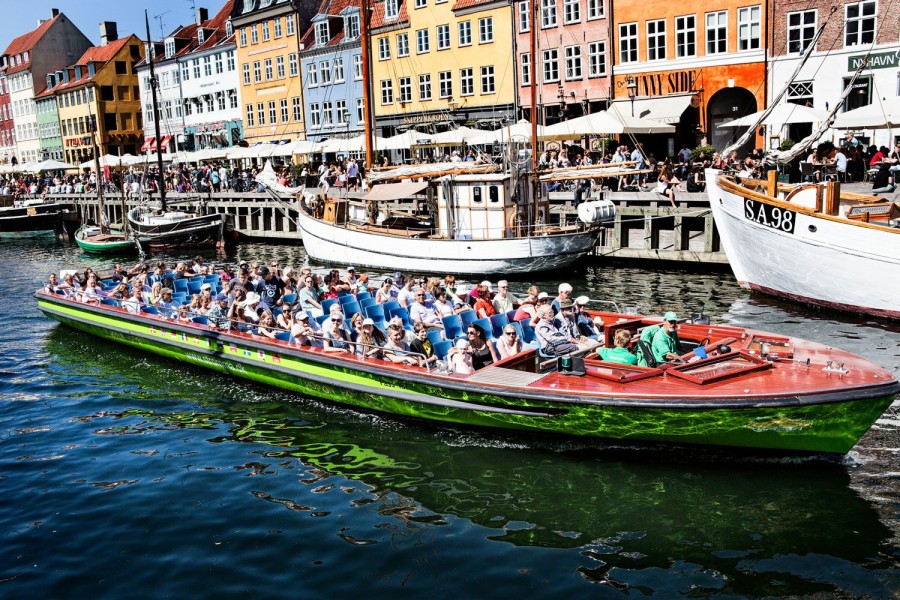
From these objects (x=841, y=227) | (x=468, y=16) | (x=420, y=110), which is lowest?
(x=841, y=227)

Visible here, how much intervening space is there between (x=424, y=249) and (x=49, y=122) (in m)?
71.2

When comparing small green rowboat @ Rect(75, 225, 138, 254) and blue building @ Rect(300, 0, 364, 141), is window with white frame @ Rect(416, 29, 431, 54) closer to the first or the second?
blue building @ Rect(300, 0, 364, 141)

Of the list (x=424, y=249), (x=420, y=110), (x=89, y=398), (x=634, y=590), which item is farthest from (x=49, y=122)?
(x=634, y=590)

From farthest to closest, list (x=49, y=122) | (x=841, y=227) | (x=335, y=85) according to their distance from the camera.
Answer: (x=49, y=122), (x=335, y=85), (x=841, y=227)

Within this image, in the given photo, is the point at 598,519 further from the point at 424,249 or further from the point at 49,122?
the point at 49,122

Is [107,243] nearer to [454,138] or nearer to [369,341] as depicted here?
[454,138]

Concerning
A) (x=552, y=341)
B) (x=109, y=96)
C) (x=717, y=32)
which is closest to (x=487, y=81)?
(x=717, y=32)

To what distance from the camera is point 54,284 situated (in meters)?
21.9

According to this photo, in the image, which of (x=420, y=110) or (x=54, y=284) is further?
(x=420, y=110)

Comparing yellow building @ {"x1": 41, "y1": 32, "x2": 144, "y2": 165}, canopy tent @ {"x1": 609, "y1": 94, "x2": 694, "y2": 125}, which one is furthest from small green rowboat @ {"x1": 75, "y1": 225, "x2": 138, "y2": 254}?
yellow building @ {"x1": 41, "y1": 32, "x2": 144, "y2": 165}

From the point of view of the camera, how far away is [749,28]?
3566 cm

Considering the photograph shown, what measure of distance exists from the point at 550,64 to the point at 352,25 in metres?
15.6

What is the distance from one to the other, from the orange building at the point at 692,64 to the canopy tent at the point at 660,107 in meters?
0.04

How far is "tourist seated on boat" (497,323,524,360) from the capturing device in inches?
510
